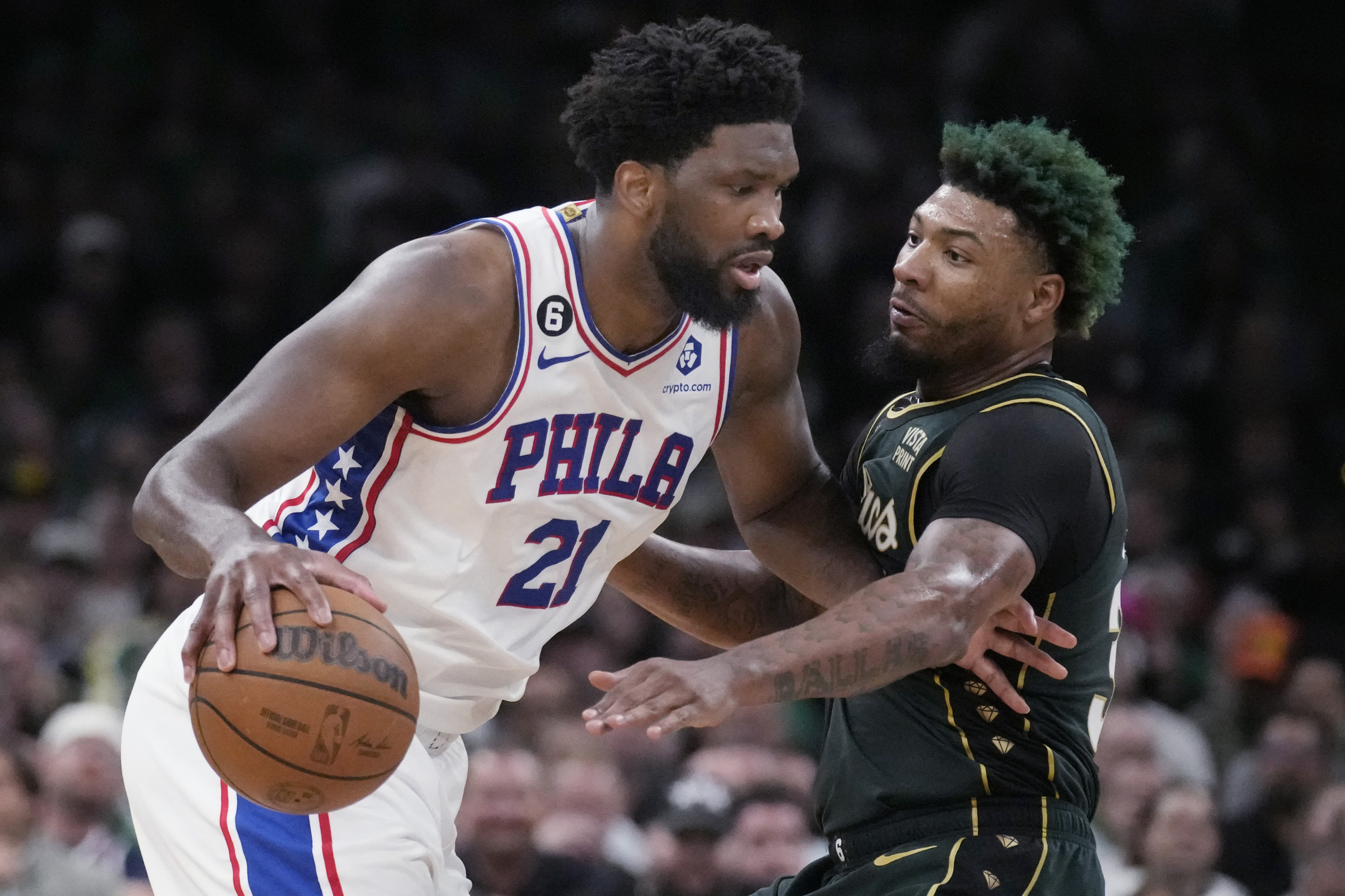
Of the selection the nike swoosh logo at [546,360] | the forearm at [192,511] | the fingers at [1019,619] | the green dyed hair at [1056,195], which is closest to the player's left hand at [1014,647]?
the fingers at [1019,619]

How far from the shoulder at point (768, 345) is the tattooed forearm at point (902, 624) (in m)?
0.80

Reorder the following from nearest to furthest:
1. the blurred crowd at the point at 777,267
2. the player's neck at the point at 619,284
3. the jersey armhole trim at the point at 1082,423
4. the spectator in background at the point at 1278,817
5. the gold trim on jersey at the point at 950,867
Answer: the gold trim on jersey at the point at 950,867, the jersey armhole trim at the point at 1082,423, the player's neck at the point at 619,284, the spectator in background at the point at 1278,817, the blurred crowd at the point at 777,267

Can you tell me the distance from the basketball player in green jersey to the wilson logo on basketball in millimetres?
655


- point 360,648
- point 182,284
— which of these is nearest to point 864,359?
point 360,648

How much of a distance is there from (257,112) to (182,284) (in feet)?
→ 3.84

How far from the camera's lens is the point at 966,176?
13.1 ft

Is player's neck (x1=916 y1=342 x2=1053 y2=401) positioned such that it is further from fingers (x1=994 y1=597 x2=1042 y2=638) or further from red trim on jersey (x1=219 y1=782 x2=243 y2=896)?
red trim on jersey (x1=219 y1=782 x2=243 y2=896)

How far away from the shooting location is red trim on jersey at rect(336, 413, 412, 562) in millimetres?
3650

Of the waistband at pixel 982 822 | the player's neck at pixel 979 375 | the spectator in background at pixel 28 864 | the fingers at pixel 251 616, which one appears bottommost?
the spectator in background at pixel 28 864

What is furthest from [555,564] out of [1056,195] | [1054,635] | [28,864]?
[28,864]

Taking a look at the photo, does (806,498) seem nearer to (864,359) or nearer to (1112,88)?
(864,359)

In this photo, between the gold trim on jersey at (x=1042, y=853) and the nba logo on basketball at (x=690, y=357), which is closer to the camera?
the gold trim on jersey at (x=1042, y=853)

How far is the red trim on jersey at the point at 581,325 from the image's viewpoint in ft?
12.4

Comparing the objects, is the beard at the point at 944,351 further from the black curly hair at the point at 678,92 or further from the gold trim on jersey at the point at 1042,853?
the gold trim on jersey at the point at 1042,853
